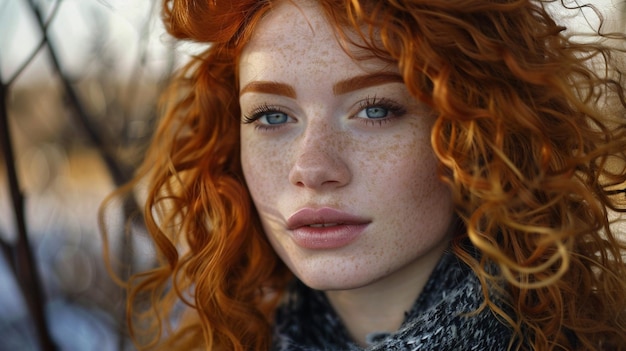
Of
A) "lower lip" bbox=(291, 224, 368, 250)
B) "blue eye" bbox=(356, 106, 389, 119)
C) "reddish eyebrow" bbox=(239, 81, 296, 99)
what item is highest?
"reddish eyebrow" bbox=(239, 81, 296, 99)

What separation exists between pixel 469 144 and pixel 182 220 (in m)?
0.85

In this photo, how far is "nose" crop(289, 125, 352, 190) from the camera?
1420mm

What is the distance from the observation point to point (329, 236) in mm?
1474

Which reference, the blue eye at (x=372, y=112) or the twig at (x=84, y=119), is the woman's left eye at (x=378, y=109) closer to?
the blue eye at (x=372, y=112)

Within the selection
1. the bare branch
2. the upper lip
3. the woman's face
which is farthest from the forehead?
the bare branch

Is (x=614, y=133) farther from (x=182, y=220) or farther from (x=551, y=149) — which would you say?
(x=182, y=220)

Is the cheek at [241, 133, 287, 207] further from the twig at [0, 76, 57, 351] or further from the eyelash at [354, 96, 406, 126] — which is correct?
the twig at [0, 76, 57, 351]

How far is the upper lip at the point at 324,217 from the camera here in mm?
1454

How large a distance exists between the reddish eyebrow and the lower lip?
0.29m

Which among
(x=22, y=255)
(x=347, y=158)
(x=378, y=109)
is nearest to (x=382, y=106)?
(x=378, y=109)

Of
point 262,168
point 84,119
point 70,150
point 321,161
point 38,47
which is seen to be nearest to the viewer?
point 321,161

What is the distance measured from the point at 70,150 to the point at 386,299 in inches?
49.6

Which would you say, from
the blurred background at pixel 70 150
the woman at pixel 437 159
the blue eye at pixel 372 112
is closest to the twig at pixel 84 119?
the blurred background at pixel 70 150

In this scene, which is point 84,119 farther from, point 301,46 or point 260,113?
point 301,46
